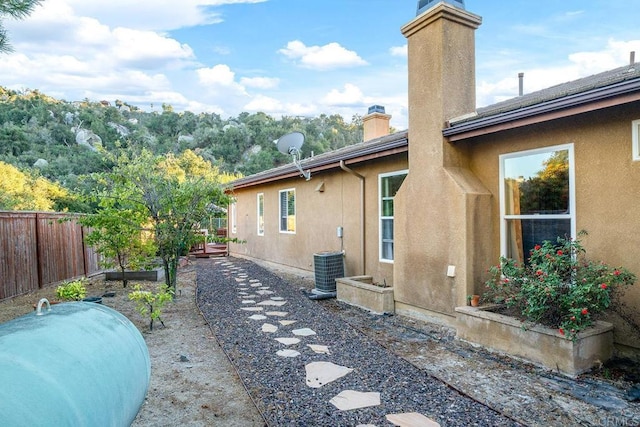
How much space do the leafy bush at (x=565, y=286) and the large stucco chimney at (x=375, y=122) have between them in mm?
8386

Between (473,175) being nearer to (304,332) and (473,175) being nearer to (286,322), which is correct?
(304,332)

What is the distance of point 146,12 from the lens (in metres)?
12.1

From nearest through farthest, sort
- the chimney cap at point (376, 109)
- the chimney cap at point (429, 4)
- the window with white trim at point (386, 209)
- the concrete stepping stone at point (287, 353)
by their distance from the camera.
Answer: the concrete stepping stone at point (287, 353) → the chimney cap at point (429, 4) → the window with white trim at point (386, 209) → the chimney cap at point (376, 109)

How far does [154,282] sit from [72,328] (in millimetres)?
8306

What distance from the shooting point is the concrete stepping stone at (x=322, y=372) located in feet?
12.9

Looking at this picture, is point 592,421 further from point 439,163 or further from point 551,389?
point 439,163

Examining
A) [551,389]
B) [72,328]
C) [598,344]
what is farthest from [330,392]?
[598,344]

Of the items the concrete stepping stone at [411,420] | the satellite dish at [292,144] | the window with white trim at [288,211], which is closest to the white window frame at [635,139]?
the concrete stepping stone at [411,420]

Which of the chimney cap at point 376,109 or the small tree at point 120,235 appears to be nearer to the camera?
the small tree at point 120,235

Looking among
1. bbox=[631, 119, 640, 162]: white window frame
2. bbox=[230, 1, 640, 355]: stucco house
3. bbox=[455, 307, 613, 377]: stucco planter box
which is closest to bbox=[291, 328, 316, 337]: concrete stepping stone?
bbox=[230, 1, 640, 355]: stucco house

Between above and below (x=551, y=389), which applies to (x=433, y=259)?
above

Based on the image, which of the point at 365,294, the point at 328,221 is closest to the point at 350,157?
the point at 328,221

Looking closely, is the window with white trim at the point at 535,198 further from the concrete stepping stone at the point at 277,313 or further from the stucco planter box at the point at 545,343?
the concrete stepping stone at the point at 277,313

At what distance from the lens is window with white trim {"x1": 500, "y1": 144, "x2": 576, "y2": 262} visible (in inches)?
190
